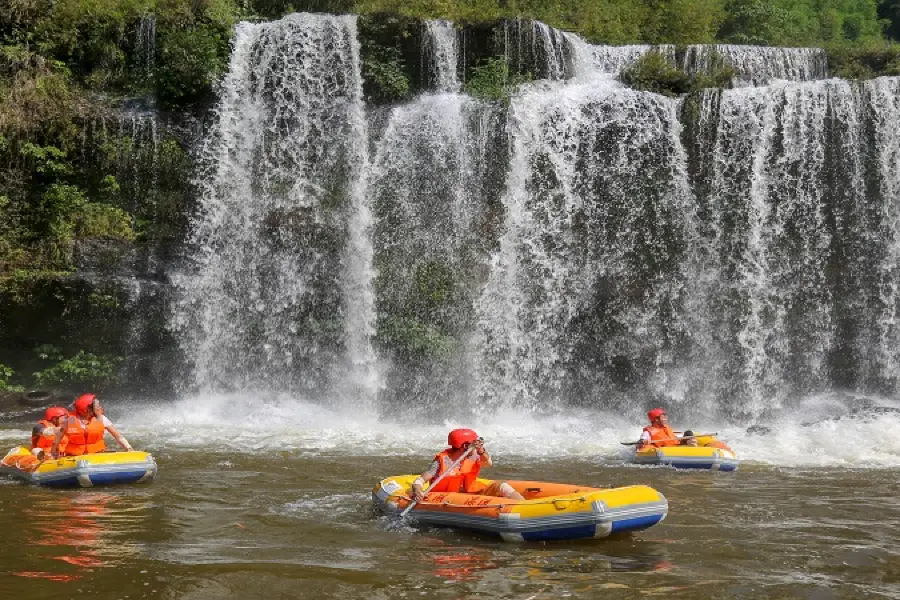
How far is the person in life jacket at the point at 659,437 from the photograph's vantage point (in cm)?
1164

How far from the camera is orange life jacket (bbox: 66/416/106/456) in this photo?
10094mm

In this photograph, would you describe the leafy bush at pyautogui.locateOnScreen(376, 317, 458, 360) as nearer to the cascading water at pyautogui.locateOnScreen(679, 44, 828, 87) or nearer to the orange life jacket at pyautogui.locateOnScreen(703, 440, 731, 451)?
the orange life jacket at pyautogui.locateOnScreen(703, 440, 731, 451)

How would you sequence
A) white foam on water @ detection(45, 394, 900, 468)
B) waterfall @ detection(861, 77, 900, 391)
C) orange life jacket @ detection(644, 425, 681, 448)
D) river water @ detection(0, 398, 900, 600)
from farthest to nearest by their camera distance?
1. waterfall @ detection(861, 77, 900, 391)
2. white foam on water @ detection(45, 394, 900, 468)
3. orange life jacket @ detection(644, 425, 681, 448)
4. river water @ detection(0, 398, 900, 600)

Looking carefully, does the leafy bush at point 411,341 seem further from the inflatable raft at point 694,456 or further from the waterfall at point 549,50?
the waterfall at point 549,50

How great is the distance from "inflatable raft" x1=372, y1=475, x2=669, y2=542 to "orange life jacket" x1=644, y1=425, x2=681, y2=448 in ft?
13.9

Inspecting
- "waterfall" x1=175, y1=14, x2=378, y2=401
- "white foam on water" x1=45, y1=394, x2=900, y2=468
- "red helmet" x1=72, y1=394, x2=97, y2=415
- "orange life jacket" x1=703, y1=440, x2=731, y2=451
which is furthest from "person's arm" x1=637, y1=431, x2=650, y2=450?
"red helmet" x1=72, y1=394, x2=97, y2=415

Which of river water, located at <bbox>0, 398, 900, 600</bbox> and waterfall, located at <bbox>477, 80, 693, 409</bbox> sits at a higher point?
waterfall, located at <bbox>477, 80, 693, 409</bbox>

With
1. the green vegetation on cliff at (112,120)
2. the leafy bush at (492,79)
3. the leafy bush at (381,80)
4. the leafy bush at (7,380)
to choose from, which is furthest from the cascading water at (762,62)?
the leafy bush at (7,380)

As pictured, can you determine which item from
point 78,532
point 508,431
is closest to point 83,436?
point 78,532

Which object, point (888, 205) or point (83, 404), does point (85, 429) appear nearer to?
point (83, 404)

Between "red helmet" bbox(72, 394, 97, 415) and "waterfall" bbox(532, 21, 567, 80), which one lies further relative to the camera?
"waterfall" bbox(532, 21, 567, 80)

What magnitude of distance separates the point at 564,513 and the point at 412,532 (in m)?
1.41

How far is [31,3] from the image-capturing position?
17.7 m

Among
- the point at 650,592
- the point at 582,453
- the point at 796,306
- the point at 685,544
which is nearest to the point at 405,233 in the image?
the point at 582,453
